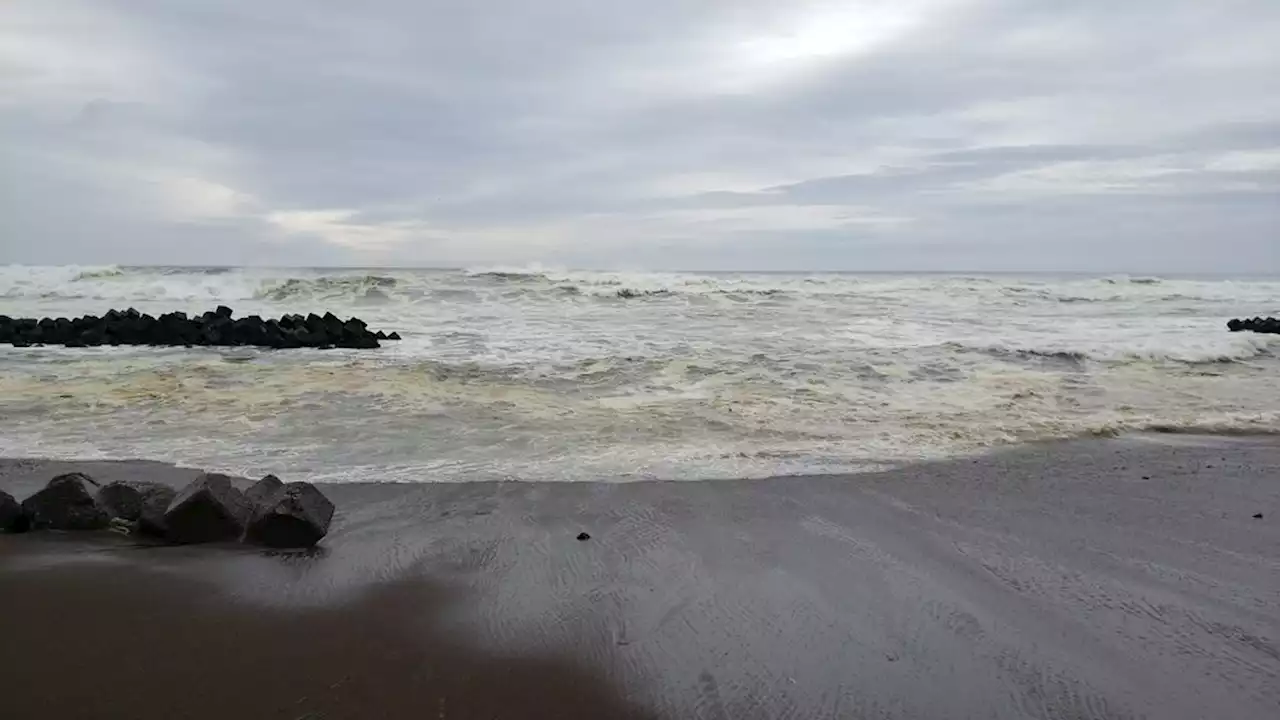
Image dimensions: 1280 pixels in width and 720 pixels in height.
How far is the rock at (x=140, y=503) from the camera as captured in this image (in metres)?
4.08

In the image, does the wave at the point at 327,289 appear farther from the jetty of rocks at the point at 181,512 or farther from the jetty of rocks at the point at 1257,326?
the jetty of rocks at the point at 1257,326

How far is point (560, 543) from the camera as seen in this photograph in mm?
4141

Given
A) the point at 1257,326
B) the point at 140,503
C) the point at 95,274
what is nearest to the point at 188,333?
the point at 140,503

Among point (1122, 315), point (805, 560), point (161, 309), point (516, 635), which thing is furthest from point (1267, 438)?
point (161, 309)

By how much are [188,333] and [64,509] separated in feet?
41.3

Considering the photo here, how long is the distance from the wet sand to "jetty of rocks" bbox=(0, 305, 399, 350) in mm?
10331

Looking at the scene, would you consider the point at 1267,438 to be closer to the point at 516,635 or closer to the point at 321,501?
the point at 516,635

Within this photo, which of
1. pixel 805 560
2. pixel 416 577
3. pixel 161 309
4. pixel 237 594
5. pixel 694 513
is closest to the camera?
pixel 237 594

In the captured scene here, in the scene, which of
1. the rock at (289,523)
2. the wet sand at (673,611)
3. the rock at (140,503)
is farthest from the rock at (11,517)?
the rock at (289,523)

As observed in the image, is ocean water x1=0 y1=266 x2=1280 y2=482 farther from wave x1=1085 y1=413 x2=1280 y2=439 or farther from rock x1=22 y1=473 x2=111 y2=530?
rock x1=22 y1=473 x2=111 y2=530

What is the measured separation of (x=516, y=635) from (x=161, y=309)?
2347 cm

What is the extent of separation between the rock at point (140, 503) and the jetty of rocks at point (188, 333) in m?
10.6

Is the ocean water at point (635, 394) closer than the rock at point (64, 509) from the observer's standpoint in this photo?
No

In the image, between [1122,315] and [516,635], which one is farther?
[1122,315]
